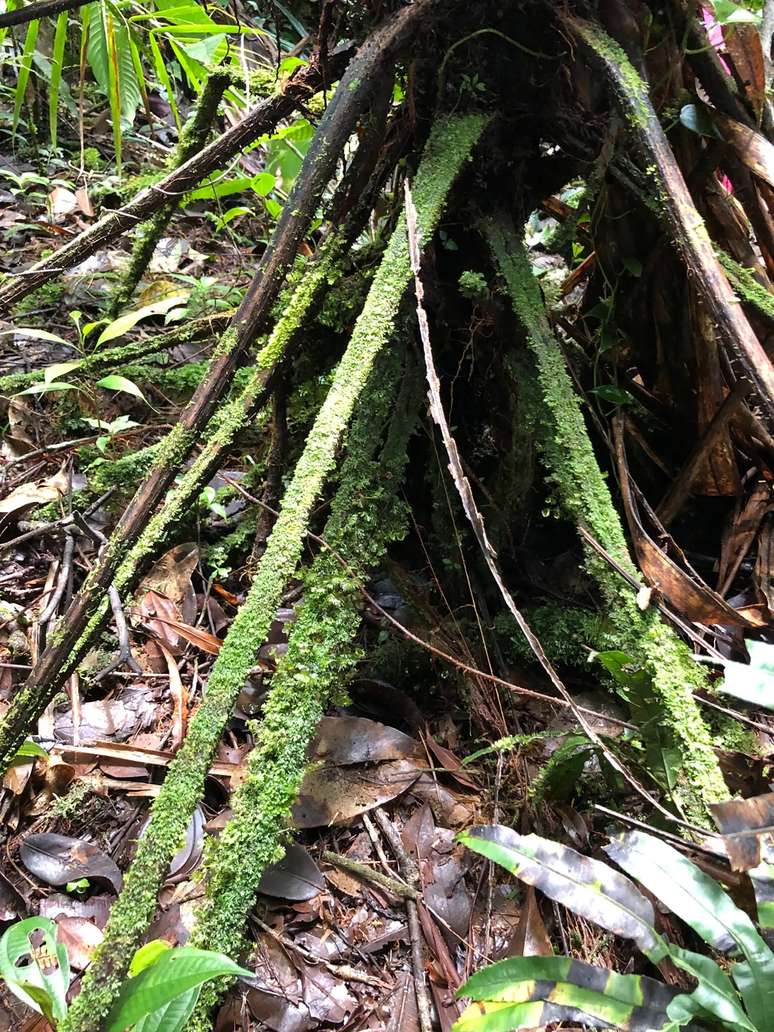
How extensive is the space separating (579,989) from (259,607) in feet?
2.38

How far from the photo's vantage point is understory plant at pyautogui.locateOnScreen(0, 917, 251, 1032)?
89 centimetres

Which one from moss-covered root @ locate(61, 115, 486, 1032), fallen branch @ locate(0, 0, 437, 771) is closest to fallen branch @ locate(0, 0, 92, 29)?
fallen branch @ locate(0, 0, 437, 771)

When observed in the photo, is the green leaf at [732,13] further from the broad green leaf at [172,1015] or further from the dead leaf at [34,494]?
the dead leaf at [34,494]

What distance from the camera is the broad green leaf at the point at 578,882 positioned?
94 centimetres

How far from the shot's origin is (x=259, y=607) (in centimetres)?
118

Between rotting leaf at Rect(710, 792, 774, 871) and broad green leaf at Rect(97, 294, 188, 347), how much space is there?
212cm

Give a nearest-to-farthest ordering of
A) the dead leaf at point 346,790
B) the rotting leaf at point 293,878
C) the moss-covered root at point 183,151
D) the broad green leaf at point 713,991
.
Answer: the broad green leaf at point 713,991, the rotting leaf at point 293,878, the dead leaf at point 346,790, the moss-covered root at point 183,151

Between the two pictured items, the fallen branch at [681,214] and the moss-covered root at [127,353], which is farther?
the moss-covered root at [127,353]

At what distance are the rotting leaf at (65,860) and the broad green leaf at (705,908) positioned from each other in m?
0.94

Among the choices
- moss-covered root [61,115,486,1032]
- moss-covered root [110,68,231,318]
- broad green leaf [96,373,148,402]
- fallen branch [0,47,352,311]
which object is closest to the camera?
moss-covered root [61,115,486,1032]

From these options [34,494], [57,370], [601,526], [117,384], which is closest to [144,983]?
[601,526]

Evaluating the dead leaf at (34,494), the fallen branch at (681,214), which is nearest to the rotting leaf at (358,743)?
the fallen branch at (681,214)

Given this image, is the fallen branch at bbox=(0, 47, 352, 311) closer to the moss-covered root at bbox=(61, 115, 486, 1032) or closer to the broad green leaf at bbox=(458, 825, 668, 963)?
the moss-covered root at bbox=(61, 115, 486, 1032)

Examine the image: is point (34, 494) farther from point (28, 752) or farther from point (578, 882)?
point (578, 882)
